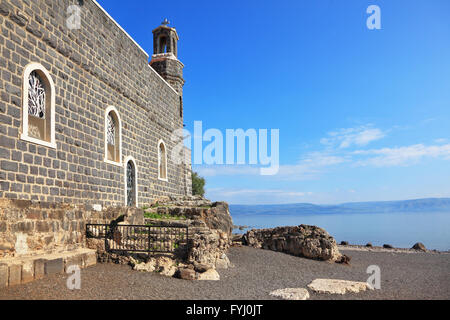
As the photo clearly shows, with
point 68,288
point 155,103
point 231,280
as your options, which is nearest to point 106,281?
point 68,288

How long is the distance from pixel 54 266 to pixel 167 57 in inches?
623

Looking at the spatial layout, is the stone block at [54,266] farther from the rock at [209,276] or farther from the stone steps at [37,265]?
the rock at [209,276]

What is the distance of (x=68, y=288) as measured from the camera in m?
7.05

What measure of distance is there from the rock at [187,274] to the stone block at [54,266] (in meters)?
2.68

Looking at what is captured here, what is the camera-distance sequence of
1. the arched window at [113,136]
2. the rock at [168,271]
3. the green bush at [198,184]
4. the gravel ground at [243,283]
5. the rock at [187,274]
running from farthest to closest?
1. the green bush at [198,184]
2. the arched window at [113,136]
3. the rock at [168,271]
4. the rock at [187,274]
5. the gravel ground at [243,283]

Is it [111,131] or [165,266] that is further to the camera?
[111,131]

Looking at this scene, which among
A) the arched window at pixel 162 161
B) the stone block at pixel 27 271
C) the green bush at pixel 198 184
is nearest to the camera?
the stone block at pixel 27 271

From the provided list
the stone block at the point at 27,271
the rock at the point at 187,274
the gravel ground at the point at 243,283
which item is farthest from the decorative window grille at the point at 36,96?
the rock at the point at 187,274

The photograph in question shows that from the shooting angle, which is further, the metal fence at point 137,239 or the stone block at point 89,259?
the metal fence at point 137,239

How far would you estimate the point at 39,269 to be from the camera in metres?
7.44

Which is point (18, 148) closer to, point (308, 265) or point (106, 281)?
point (106, 281)

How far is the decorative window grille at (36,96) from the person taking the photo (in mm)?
8812

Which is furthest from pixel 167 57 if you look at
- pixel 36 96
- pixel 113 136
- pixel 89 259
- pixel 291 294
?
pixel 291 294

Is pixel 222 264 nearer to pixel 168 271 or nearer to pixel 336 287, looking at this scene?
pixel 168 271
